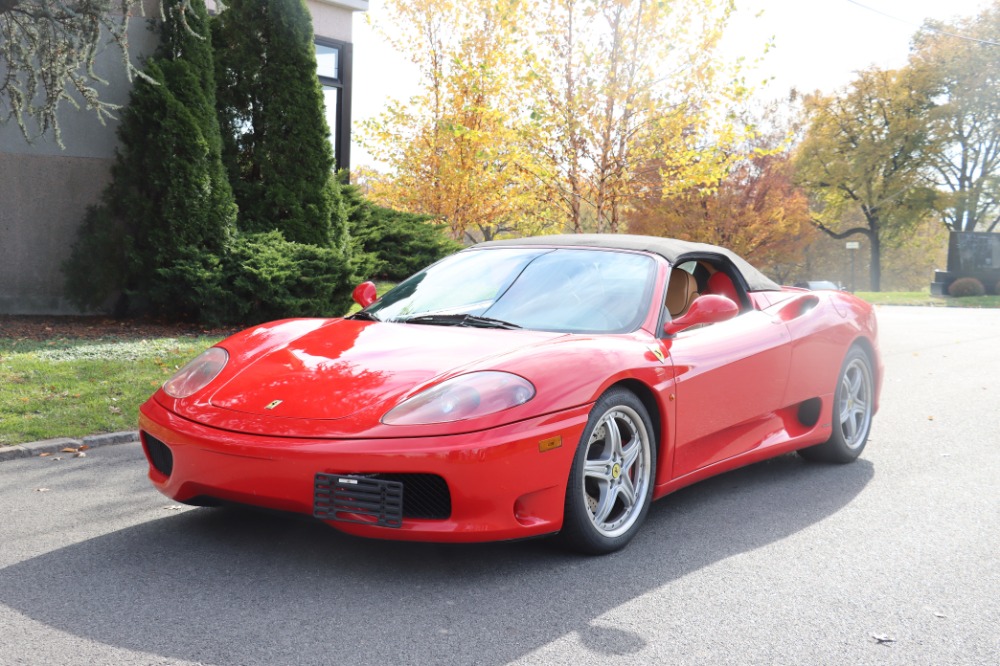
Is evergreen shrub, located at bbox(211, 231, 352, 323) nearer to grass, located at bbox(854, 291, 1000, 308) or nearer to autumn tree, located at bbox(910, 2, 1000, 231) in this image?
grass, located at bbox(854, 291, 1000, 308)

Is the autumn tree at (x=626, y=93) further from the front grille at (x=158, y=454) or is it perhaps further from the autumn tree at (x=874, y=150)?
the autumn tree at (x=874, y=150)

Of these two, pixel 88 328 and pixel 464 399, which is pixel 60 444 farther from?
pixel 88 328

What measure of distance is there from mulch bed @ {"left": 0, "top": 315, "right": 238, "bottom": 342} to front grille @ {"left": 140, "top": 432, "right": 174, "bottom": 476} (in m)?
6.55

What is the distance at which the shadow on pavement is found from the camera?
3.08 m

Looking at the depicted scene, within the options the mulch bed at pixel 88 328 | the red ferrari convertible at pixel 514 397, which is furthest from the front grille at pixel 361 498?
the mulch bed at pixel 88 328

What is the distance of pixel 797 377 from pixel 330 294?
7766 millimetres

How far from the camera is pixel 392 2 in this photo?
77.2ft

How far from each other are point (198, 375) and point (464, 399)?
135 cm

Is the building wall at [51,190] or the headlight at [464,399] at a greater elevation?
the building wall at [51,190]

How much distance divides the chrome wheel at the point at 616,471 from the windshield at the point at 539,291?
50 cm

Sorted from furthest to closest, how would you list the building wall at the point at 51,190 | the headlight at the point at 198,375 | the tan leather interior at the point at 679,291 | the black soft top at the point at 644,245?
the building wall at the point at 51,190, the tan leather interior at the point at 679,291, the black soft top at the point at 644,245, the headlight at the point at 198,375

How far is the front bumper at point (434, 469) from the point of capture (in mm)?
3547

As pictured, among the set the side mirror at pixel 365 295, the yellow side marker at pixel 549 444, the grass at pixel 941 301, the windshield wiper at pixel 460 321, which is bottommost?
the grass at pixel 941 301

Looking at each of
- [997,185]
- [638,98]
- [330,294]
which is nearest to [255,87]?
[330,294]
